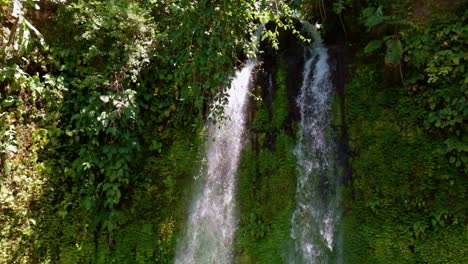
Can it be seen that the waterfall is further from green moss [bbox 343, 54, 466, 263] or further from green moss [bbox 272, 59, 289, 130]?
green moss [bbox 343, 54, 466, 263]

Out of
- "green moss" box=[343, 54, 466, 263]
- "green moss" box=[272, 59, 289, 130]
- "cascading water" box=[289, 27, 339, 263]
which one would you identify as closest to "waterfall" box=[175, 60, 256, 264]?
"green moss" box=[272, 59, 289, 130]

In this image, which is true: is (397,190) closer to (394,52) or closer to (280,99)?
(394,52)

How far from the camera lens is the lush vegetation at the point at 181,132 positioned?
4836 mm

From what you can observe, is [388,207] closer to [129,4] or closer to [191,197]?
[191,197]

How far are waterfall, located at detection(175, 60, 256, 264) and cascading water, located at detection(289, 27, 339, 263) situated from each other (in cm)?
106

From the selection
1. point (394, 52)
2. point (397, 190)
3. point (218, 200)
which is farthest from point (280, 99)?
point (397, 190)

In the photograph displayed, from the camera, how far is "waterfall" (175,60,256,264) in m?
5.35

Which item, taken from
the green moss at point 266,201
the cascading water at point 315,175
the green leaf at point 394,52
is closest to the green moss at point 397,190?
the cascading water at point 315,175

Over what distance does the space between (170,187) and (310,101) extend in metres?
2.93

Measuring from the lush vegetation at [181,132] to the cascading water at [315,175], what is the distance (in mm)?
203

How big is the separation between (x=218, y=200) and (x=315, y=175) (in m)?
1.67

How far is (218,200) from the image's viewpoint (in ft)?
18.8

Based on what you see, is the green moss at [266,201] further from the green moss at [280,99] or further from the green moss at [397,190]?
the green moss at [397,190]

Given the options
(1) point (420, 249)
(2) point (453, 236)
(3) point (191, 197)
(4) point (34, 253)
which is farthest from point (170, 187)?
(2) point (453, 236)
